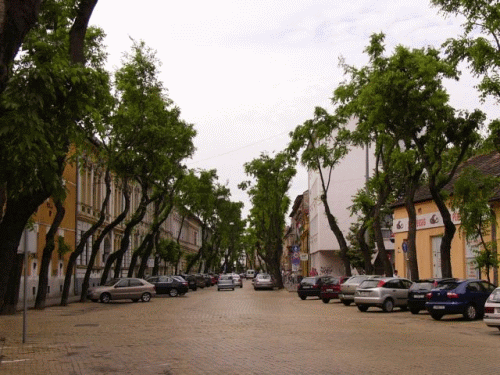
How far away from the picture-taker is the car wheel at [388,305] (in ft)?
95.3

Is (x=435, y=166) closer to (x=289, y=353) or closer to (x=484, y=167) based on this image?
(x=484, y=167)

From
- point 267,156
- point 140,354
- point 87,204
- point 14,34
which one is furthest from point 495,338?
point 267,156

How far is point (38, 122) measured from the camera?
11.8 metres

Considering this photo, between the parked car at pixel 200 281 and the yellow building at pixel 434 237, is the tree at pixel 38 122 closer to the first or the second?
the yellow building at pixel 434 237

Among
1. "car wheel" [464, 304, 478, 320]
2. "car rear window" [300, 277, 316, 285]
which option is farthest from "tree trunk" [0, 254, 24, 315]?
"car rear window" [300, 277, 316, 285]

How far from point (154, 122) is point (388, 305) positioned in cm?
1488

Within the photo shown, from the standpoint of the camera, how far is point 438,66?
27500 mm

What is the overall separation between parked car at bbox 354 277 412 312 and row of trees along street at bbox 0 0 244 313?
41.2ft

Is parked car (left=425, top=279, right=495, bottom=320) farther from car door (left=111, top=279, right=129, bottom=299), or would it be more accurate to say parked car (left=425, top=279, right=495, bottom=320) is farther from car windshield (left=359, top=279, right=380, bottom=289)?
car door (left=111, top=279, right=129, bottom=299)

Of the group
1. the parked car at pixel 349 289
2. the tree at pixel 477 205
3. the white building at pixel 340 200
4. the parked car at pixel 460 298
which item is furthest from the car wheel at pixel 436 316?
the white building at pixel 340 200

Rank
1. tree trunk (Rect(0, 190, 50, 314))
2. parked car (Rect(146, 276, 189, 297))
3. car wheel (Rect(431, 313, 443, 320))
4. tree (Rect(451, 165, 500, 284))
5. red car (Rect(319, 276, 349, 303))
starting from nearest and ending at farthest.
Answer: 1. tree trunk (Rect(0, 190, 50, 314))
2. car wheel (Rect(431, 313, 443, 320))
3. tree (Rect(451, 165, 500, 284))
4. red car (Rect(319, 276, 349, 303))
5. parked car (Rect(146, 276, 189, 297))

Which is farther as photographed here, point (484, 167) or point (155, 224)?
point (155, 224)

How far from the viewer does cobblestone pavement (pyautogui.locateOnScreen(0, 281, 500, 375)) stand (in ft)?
40.2

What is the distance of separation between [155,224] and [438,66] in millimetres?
26840
